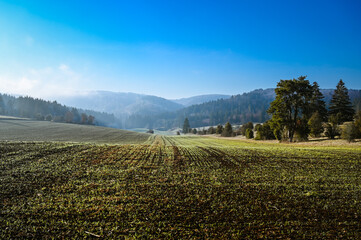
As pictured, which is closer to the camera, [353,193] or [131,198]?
[131,198]

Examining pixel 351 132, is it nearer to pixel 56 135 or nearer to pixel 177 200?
pixel 177 200

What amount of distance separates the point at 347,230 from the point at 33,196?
52.5 ft

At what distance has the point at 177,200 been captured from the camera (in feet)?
33.2

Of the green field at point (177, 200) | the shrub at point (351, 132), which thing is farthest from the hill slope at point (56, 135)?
the shrub at point (351, 132)

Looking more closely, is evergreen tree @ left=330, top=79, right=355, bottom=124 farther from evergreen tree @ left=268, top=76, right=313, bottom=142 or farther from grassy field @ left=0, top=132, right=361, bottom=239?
grassy field @ left=0, top=132, right=361, bottom=239

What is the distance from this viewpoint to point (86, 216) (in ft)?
27.8

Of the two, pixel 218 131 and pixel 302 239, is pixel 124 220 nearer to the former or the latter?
pixel 302 239

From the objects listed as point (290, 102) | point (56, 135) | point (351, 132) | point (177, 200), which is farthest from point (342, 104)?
point (56, 135)

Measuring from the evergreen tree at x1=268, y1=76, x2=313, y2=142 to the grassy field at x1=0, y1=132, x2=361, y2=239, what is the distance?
27.1 metres

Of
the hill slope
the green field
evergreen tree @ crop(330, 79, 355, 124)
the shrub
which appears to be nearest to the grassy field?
the green field

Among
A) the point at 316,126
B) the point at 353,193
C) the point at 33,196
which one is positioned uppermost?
the point at 316,126

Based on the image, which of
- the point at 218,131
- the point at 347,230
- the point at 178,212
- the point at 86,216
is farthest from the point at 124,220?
the point at 218,131

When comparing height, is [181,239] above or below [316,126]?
below

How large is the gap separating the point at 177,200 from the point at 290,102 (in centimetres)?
4413
